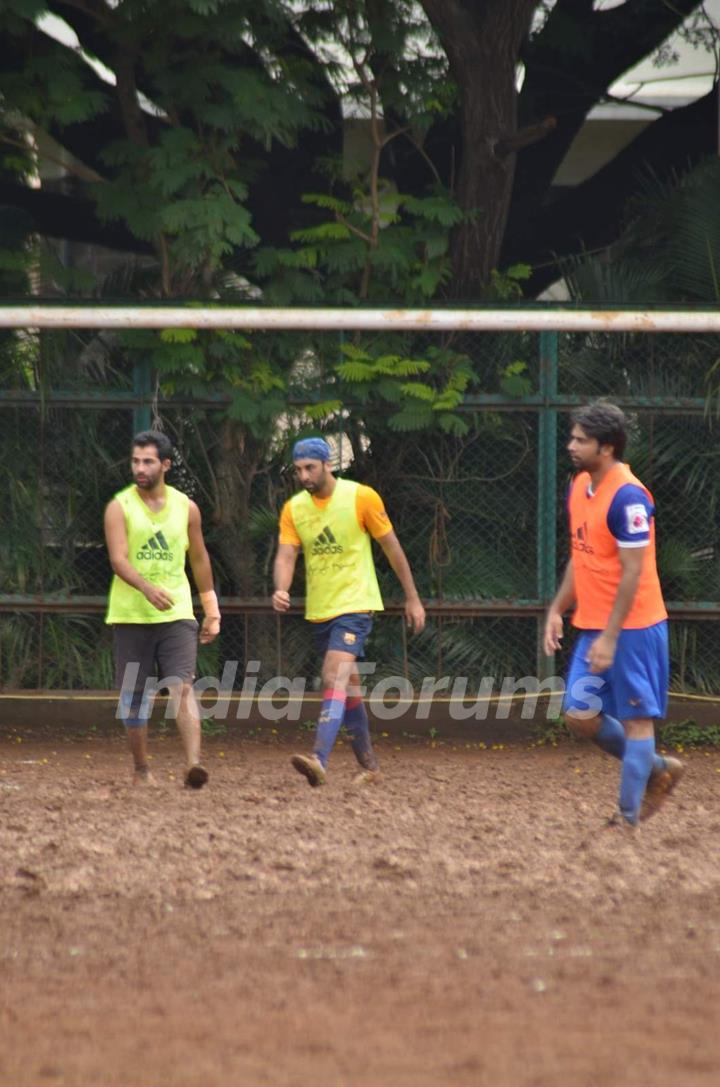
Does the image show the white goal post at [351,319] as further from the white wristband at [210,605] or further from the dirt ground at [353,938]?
the dirt ground at [353,938]

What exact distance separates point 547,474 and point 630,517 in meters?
4.07

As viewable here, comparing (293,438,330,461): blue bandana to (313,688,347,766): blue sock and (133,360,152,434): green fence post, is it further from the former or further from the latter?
(133,360,152,434): green fence post

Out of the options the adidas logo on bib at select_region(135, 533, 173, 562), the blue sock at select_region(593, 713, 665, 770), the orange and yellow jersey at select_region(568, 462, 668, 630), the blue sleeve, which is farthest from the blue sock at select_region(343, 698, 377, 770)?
the blue sleeve

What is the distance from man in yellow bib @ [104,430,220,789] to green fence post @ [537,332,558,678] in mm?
2906

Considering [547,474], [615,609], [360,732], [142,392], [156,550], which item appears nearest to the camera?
[615,609]

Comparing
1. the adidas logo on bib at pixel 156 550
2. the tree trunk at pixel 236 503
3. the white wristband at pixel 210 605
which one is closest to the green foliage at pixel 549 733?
the tree trunk at pixel 236 503

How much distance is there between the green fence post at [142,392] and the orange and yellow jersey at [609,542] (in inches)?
171

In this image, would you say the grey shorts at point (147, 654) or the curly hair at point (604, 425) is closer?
the curly hair at point (604, 425)

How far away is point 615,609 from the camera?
7195mm

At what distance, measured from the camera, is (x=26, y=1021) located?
4582 millimetres

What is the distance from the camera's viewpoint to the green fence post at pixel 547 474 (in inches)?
439

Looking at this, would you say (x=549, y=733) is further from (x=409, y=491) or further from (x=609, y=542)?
(x=609, y=542)

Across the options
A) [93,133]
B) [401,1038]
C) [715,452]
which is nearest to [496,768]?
[715,452]

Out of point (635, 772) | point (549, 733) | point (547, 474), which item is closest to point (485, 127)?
point (547, 474)
